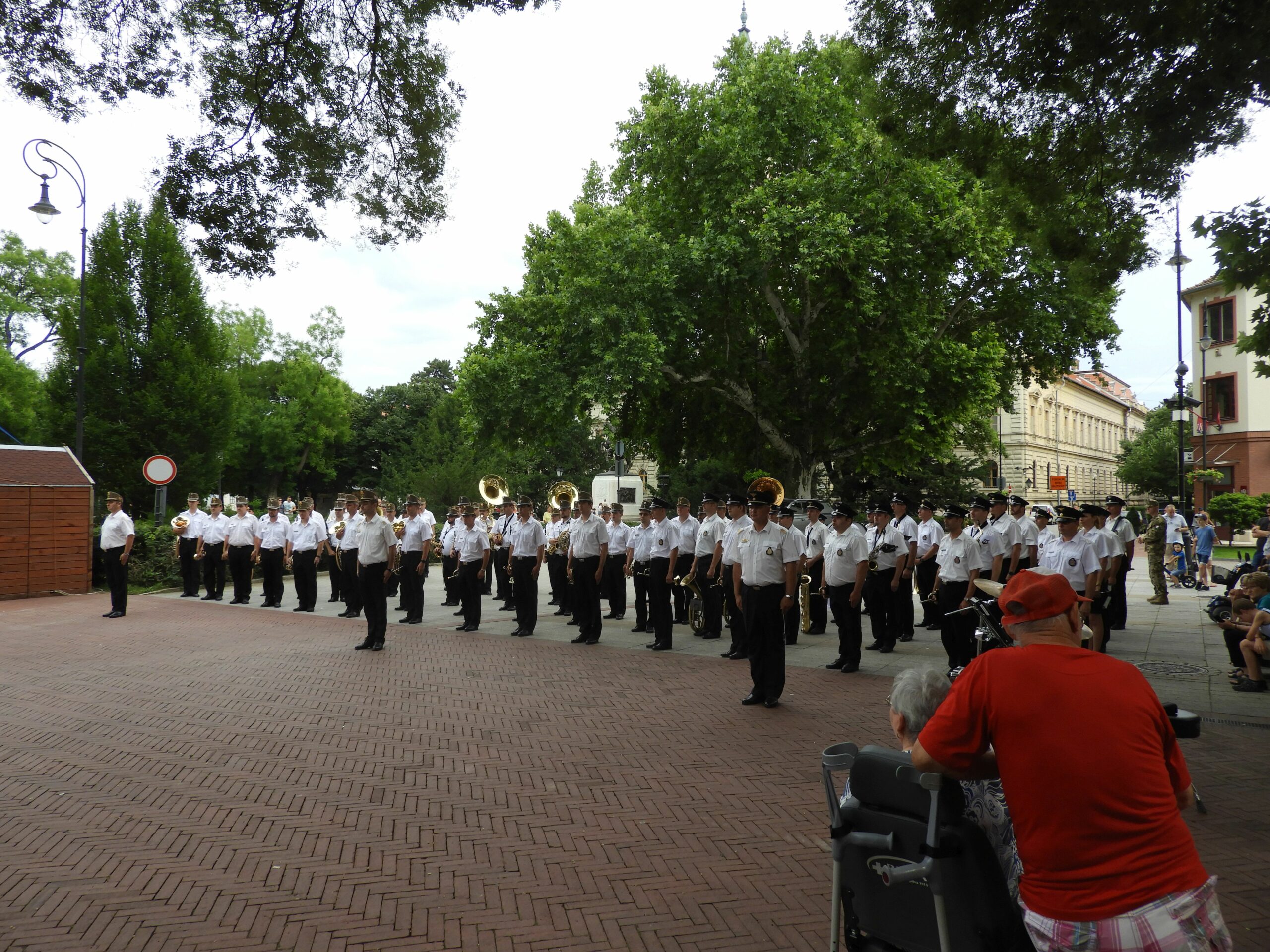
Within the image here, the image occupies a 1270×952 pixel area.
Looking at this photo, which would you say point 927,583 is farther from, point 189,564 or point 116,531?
point 189,564

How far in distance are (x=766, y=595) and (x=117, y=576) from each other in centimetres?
1255

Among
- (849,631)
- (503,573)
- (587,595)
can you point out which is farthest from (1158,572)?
(503,573)

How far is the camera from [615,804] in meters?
5.83

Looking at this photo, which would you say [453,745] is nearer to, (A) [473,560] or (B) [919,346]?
(A) [473,560]

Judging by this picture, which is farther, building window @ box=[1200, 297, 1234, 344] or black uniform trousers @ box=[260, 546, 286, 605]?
building window @ box=[1200, 297, 1234, 344]

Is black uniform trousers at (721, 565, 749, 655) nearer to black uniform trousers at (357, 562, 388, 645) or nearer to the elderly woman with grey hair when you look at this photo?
black uniform trousers at (357, 562, 388, 645)

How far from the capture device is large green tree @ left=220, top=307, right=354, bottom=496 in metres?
56.7

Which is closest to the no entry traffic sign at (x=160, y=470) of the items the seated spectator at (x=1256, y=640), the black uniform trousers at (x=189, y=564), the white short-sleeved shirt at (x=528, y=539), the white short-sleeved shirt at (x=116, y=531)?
the black uniform trousers at (x=189, y=564)

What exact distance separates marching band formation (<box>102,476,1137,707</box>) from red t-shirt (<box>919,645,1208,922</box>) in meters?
5.03

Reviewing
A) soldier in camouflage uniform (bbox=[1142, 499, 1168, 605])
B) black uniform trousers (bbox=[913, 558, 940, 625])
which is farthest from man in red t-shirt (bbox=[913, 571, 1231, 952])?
soldier in camouflage uniform (bbox=[1142, 499, 1168, 605])

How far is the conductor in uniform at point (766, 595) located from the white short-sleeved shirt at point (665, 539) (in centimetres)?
464

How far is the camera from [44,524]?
2009 cm

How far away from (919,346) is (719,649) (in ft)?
49.4

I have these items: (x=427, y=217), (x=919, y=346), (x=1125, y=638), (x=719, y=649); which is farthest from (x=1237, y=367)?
(x=427, y=217)
